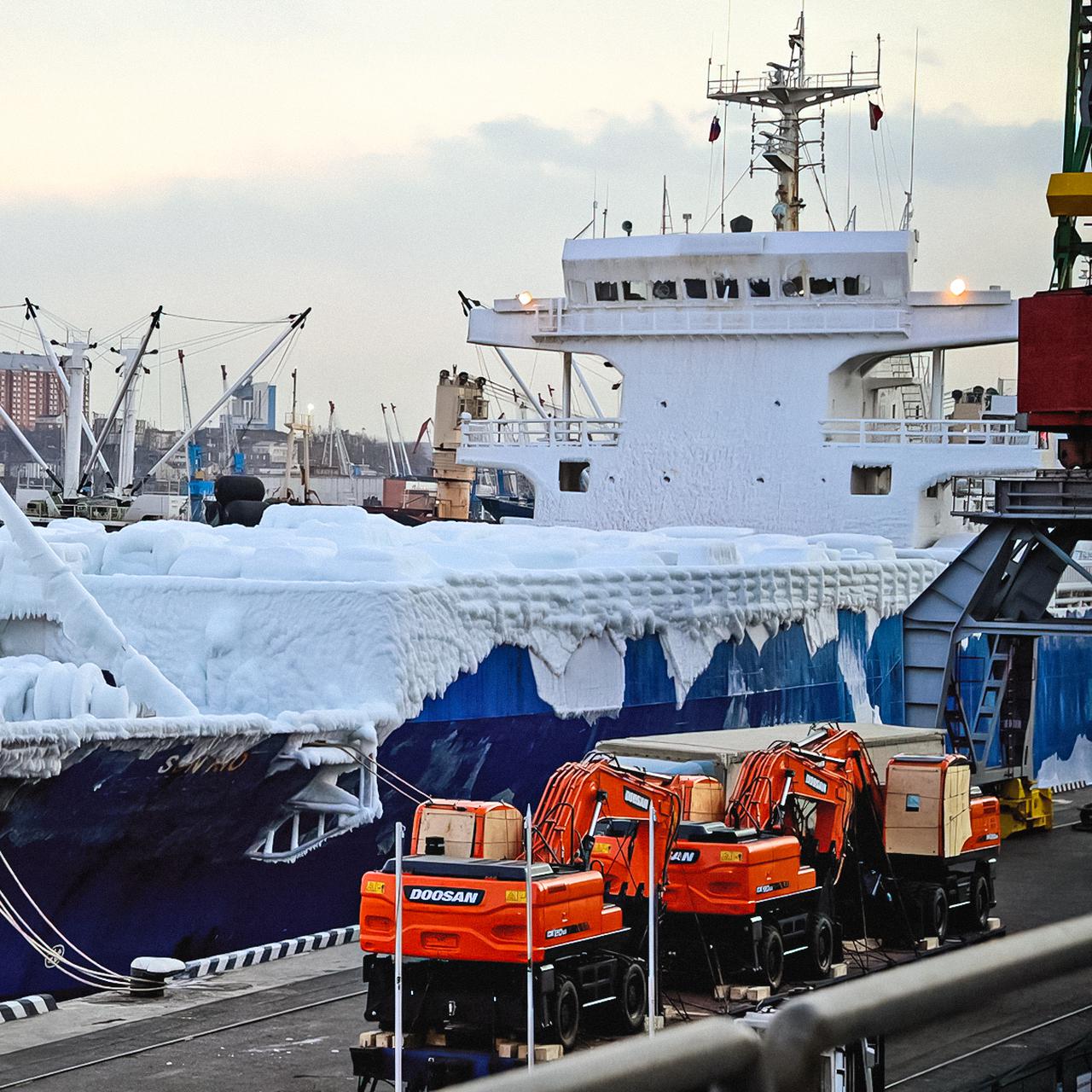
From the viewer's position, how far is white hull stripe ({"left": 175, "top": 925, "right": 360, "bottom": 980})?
15188 mm

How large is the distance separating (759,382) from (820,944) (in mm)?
17002

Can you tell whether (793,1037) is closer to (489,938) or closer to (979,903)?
(489,938)

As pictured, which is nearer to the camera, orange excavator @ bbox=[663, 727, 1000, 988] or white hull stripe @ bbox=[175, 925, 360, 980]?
orange excavator @ bbox=[663, 727, 1000, 988]

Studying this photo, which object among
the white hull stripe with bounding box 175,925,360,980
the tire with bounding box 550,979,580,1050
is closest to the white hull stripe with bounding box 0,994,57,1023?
the white hull stripe with bounding box 175,925,360,980

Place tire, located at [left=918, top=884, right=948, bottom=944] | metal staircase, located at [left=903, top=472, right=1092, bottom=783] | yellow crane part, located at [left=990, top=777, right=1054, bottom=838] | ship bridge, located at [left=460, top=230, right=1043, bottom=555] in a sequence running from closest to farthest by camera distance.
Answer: tire, located at [left=918, top=884, right=948, bottom=944] → metal staircase, located at [left=903, top=472, right=1092, bottom=783] → yellow crane part, located at [left=990, top=777, right=1054, bottom=838] → ship bridge, located at [left=460, top=230, right=1043, bottom=555]

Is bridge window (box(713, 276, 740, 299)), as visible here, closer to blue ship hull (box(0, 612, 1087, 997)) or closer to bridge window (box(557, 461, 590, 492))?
bridge window (box(557, 461, 590, 492))

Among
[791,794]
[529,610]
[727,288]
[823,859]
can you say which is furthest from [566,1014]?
[727,288]

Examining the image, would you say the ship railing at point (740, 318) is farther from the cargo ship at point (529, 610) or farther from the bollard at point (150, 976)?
the bollard at point (150, 976)

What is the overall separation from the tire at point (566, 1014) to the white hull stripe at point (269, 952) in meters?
4.75

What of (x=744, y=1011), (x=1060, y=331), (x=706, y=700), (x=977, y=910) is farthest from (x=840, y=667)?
(x=744, y=1011)

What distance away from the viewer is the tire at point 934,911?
609 inches

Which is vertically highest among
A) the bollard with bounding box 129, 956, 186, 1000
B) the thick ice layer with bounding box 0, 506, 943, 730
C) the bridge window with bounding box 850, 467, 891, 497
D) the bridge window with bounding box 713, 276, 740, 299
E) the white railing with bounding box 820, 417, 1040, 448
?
the bridge window with bounding box 713, 276, 740, 299

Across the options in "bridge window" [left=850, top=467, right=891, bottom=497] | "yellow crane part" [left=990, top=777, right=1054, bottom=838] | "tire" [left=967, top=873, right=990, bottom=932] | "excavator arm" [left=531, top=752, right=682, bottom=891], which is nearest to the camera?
"excavator arm" [left=531, top=752, right=682, bottom=891]

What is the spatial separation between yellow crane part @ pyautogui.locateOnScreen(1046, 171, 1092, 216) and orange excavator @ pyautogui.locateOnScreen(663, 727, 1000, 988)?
840 centimetres
